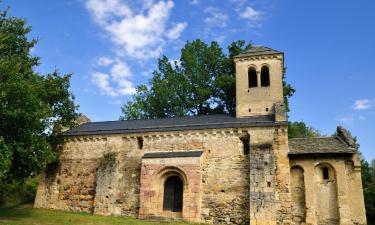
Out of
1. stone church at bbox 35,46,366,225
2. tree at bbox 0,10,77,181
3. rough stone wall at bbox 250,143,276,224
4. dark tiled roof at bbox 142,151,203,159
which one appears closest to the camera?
tree at bbox 0,10,77,181

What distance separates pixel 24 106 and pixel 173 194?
8.50 m

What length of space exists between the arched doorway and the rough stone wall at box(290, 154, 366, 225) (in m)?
6.24

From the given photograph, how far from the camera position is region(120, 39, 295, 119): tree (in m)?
30.6

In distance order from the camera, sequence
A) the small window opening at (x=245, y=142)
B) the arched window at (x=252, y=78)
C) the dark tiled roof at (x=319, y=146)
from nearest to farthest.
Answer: the dark tiled roof at (x=319, y=146)
the small window opening at (x=245, y=142)
the arched window at (x=252, y=78)

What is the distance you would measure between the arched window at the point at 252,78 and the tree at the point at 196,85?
729cm

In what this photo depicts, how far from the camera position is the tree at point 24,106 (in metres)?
13.3

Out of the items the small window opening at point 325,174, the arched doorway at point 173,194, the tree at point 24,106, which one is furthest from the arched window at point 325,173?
the tree at point 24,106

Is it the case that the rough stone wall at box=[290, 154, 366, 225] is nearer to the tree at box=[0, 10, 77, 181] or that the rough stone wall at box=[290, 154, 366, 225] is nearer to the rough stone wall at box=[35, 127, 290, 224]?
the rough stone wall at box=[35, 127, 290, 224]

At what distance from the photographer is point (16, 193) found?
28312mm

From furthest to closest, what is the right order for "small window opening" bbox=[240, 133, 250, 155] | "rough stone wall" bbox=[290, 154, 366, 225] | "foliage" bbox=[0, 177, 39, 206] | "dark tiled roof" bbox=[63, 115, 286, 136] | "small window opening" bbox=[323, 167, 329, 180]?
"foliage" bbox=[0, 177, 39, 206] < "dark tiled roof" bbox=[63, 115, 286, 136] < "small window opening" bbox=[240, 133, 250, 155] < "small window opening" bbox=[323, 167, 329, 180] < "rough stone wall" bbox=[290, 154, 366, 225]

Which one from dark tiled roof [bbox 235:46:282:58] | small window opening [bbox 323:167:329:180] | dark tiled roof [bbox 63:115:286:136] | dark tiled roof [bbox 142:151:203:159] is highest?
dark tiled roof [bbox 235:46:282:58]

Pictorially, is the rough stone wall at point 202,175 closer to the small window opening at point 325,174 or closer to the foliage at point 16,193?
the small window opening at point 325,174

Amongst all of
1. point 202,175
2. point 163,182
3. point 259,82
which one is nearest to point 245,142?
point 202,175

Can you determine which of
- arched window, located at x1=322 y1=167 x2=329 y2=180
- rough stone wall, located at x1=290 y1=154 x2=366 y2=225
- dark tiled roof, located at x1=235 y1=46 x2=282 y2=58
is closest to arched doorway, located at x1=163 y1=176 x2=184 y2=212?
rough stone wall, located at x1=290 y1=154 x2=366 y2=225
